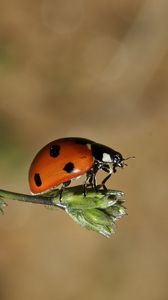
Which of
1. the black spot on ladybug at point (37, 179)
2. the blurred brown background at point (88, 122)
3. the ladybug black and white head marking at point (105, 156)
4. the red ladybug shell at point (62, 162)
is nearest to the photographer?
the black spot on ladybug at point (37, 179)

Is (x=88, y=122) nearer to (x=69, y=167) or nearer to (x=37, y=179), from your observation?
(x=69, y=167)

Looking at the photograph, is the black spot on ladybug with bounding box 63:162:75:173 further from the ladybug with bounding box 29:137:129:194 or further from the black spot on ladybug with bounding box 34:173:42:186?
the black spot on ladybug with bounding box 34:173:42:186

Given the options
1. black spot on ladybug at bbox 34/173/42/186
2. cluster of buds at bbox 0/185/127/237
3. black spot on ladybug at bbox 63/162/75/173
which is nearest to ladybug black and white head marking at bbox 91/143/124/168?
black spot on ladybug at bbox 63/162/75/173

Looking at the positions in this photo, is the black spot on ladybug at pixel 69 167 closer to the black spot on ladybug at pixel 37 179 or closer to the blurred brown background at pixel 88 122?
the black spot on ladybug at pixel 37 179

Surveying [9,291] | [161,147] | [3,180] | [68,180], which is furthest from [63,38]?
[68,180]

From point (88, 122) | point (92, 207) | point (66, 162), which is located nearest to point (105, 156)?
point (66, 162)

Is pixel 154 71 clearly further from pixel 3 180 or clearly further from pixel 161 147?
pixel 3 180

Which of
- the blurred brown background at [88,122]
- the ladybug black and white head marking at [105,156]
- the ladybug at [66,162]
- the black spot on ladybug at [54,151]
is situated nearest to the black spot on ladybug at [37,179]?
the ladybug at [66,162]
